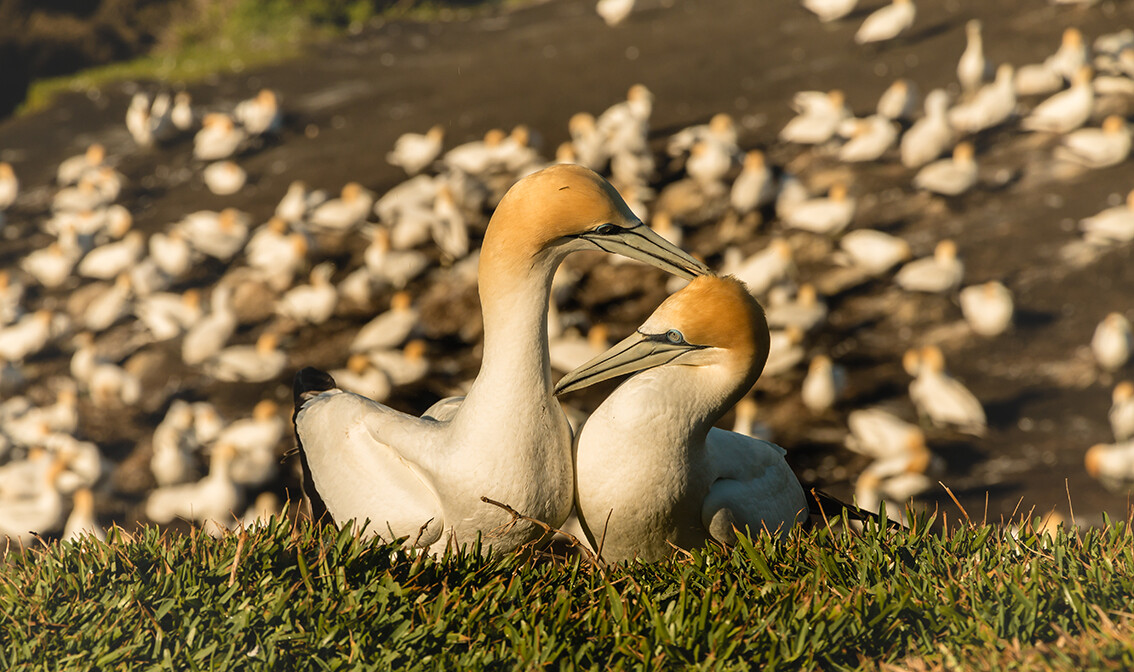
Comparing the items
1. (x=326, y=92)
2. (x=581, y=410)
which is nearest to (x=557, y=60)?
(x=326, y=92)

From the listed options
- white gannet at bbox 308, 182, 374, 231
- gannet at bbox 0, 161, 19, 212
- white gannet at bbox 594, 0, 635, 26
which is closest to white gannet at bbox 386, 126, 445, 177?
white gannet at bbox 308, 182, 374, 231

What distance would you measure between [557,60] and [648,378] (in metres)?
12.0

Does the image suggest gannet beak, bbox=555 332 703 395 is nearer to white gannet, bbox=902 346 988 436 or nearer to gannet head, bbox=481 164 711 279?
gannet head, bbox=481 164 711 279

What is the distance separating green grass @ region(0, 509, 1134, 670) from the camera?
274 centimetres

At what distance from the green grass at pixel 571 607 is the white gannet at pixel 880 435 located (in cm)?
468

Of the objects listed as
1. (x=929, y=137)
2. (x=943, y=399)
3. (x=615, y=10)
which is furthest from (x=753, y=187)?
(x=615, y=10)

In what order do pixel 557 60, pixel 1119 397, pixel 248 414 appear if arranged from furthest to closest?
pixel 557 60
pixel 248 414
pixel 1119 397

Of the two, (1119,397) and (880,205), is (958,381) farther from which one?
(880,205)

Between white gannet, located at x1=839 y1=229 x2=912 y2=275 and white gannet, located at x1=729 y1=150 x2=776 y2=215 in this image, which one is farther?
white gannet, located at x1=729 y1=150 x2=776 y2=215

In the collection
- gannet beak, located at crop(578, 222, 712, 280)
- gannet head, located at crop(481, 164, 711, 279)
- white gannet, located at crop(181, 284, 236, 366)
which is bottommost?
white gannet, located at crop(181, 284, 236, 366)

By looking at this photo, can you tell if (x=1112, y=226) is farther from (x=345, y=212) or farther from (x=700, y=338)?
(x=345, y=212)

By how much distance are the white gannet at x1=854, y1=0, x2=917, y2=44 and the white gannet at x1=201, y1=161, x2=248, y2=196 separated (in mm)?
8795

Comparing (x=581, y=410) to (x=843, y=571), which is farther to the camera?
(x=581, y=410)

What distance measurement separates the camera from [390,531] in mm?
3551
